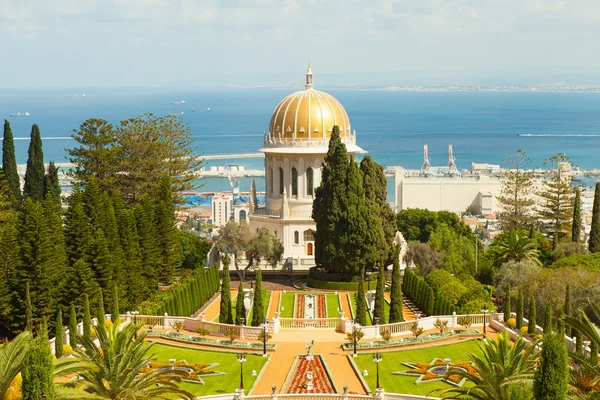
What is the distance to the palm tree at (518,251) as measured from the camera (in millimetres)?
50656

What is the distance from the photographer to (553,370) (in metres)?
21.3

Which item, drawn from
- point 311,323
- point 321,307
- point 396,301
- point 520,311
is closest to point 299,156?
point 321,307

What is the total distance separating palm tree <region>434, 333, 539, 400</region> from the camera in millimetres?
25109

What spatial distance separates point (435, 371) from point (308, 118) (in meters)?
32.7

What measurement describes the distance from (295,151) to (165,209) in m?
15.1

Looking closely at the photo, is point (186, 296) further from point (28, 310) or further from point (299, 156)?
point (299, 156)

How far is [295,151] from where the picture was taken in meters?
64.1

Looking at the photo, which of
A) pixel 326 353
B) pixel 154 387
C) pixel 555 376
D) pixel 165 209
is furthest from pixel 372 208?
pixel 555 376

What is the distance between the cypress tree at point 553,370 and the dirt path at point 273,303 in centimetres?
2449

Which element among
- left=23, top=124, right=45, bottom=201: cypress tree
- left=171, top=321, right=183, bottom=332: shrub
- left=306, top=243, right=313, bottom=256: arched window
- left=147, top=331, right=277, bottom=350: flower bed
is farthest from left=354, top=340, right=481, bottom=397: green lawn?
left=23, top=124, right=45, bottom=201: cypress tree

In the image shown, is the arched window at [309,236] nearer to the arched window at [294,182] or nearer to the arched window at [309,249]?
the arched window at [309,249]

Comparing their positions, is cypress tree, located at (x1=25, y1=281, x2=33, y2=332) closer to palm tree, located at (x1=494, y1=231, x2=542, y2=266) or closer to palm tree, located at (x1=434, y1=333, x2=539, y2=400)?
palm tree, located at (x1=434, y1=333, x2=539, y2=400)

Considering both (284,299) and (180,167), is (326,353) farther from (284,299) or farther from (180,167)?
(180,167)

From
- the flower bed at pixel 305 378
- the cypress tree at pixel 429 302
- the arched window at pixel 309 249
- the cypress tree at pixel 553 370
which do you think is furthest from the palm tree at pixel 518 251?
the cypress tree at pixel 553 370
